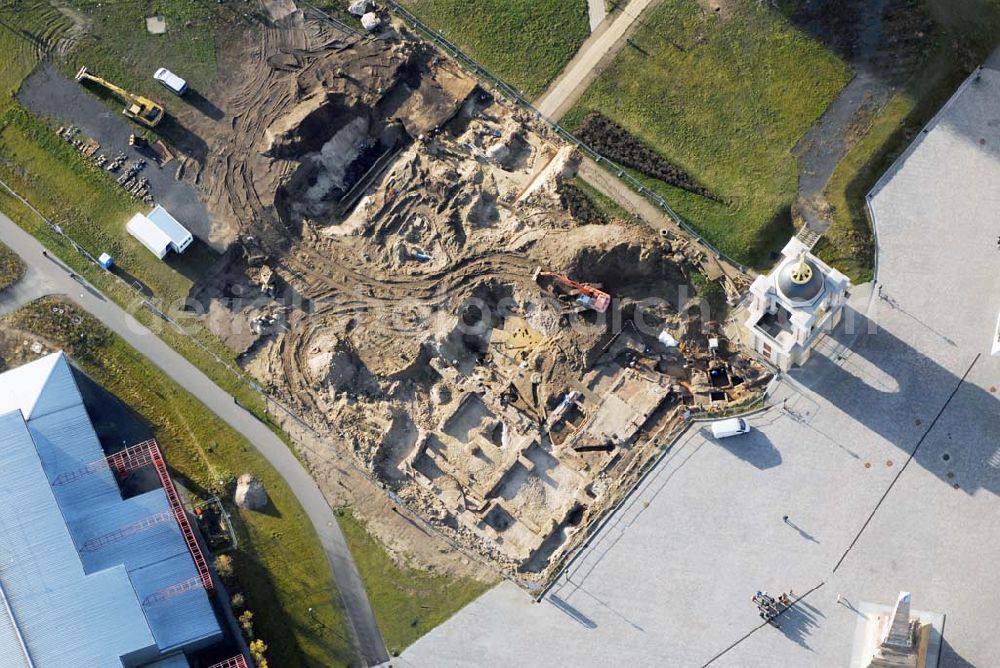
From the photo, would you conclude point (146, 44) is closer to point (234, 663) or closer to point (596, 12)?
point (596, 12)

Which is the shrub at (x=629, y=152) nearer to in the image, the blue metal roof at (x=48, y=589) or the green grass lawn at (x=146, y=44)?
the green grass lawn at (x=146, y=44)

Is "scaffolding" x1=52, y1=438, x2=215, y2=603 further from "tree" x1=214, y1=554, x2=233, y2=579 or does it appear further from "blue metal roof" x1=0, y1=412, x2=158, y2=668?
"blue metal roof" x1=0, y1=412, x2=158, y2=668

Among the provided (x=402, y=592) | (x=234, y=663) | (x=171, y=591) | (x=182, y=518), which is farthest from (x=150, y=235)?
(x=402, y=592)

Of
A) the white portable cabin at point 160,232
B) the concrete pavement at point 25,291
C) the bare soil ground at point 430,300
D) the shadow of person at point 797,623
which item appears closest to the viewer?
the shadow of person at point 797,623

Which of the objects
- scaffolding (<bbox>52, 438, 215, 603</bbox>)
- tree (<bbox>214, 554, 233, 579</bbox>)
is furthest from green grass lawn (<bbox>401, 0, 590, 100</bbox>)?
tree (<bbox>214, 554, 233, 579</bbox>)

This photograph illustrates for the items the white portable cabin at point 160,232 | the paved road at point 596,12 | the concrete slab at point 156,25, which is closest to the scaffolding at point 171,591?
the white portable cabin at point 160,232
